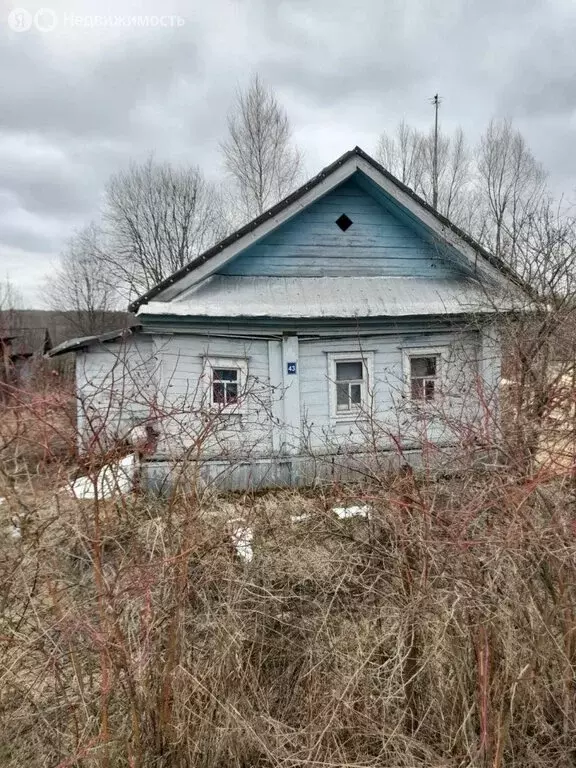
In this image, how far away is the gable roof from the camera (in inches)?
274

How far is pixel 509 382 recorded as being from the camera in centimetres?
441

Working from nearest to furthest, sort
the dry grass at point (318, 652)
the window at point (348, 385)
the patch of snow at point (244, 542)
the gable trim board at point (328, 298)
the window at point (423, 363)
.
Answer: the dry grass at point (318, 652) → the patch of snow at point (244, 542) → the gable trim board at point (328, 298) → the window at point (348, 385) → the window at point (423, 363)

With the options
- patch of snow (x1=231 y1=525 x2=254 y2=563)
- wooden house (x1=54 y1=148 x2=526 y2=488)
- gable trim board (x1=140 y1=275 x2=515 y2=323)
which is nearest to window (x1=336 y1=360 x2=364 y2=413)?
wooden house (x1=54 y1=148 x2=526 y2=488)

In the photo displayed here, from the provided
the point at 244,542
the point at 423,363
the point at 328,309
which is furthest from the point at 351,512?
the point at 423,363

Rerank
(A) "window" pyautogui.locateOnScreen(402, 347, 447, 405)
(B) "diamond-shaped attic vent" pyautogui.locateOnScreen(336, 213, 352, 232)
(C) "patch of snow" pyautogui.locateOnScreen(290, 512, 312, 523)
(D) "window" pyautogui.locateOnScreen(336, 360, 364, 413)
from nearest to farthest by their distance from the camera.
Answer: (C) "patch of snow" pyautogui.locateOnScreen(290, 512, 312, 523), (D) "window" pyautogui.locateOnScreen(336, 360, 364, 413), (A) "window" pyautogui.locateOnScreen(402, 347, 447, 405), (B) "diamond-shaped attic vent" pyautogui.locateOnScreen(336, 213, 352, 232)

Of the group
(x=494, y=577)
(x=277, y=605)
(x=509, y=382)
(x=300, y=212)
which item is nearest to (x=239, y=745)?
(x=277, y=605)

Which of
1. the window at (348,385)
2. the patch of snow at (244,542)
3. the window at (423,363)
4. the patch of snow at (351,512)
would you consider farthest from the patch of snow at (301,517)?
the window at (423,363)

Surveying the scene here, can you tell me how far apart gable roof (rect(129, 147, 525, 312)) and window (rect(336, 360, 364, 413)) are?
2639mm

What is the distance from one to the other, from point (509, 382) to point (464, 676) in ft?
9.45

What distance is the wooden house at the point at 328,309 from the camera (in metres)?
7.14

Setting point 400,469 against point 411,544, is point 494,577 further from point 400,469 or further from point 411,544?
point 400,469

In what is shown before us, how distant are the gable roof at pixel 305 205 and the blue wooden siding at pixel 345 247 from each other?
1.72 ft

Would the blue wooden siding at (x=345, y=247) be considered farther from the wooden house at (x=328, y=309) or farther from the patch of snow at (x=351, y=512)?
the patch of snow at (x=351, y=512)

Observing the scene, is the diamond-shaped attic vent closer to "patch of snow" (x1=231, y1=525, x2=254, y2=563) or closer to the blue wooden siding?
the blue wooden siding
